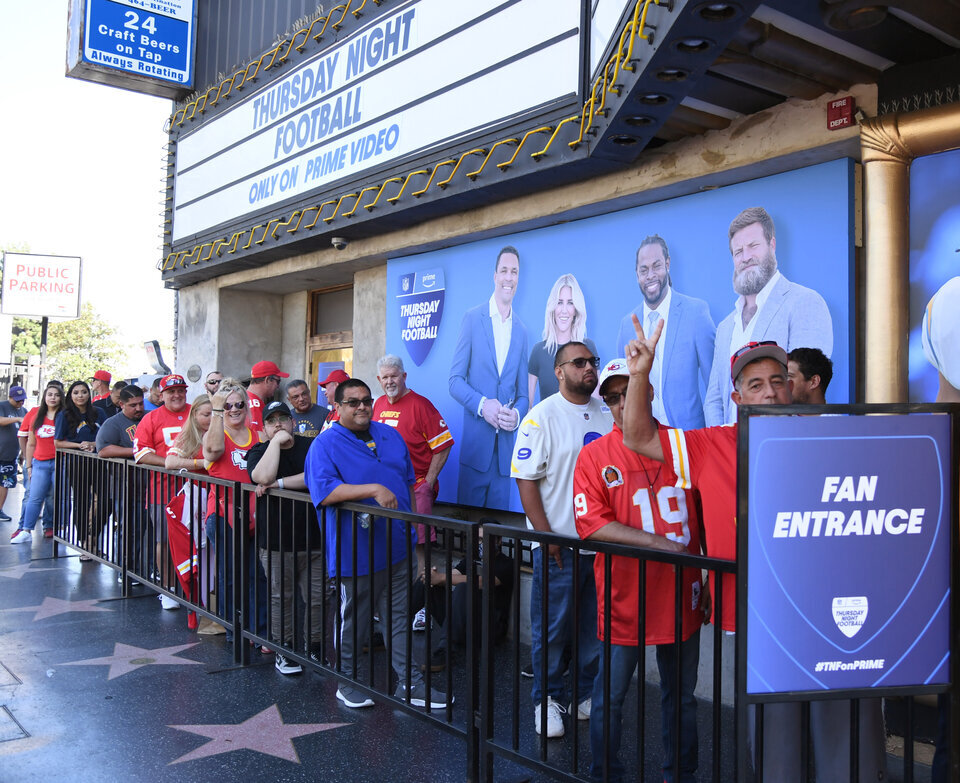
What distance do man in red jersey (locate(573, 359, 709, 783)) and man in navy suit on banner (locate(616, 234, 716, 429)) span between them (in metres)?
2.21

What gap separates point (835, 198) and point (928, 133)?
69cm

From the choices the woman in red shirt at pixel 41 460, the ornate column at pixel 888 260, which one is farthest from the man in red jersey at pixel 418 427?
the woman in red shirt at pixel 41 460

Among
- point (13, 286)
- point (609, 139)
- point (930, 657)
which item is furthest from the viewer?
point (13, 286)

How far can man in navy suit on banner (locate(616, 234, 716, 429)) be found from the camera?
19.6 feet

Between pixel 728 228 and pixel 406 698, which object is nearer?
pixel 406 698

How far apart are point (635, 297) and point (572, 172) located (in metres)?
1.06

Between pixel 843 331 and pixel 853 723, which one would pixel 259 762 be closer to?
pixel 853 723

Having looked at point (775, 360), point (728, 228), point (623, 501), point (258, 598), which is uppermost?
point (728, 228)

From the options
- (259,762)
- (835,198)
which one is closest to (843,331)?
(835,198)

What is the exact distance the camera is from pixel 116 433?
8.99 metres

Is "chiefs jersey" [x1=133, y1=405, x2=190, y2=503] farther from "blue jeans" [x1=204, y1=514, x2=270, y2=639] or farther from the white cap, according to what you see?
the white cap

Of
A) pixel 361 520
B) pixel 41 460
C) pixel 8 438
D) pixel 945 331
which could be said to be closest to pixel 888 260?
pixel 945 331

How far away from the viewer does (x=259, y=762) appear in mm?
4305

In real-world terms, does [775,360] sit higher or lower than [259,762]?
higher
